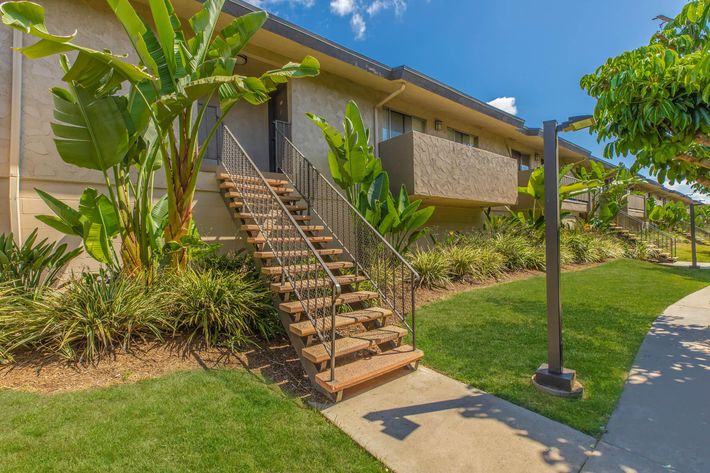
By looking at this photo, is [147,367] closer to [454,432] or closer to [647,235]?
[454,432]

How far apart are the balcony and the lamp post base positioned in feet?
18.7

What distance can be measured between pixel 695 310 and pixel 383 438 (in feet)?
24.1

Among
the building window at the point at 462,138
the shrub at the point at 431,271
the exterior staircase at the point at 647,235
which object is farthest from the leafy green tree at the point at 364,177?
the exterior staircase at the point at 647,235

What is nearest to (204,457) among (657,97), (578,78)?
(657,97)

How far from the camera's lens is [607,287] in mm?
8742

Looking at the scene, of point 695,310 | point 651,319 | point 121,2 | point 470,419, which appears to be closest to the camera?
point 470,419

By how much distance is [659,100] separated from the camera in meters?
3.67

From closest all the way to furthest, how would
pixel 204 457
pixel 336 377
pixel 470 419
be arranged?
pixel 204 457
pixel 470 419
pixel 336 377

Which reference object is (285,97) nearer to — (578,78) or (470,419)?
(578,78)

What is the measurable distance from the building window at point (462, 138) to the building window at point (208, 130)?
8215 millimetres

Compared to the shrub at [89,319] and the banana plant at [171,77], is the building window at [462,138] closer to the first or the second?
the banana plant at [171,77]

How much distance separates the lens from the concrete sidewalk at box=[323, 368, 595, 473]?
260 centimetres

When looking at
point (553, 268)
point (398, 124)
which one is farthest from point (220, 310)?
point (398, 124)

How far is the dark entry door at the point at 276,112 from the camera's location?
879 centimetres
